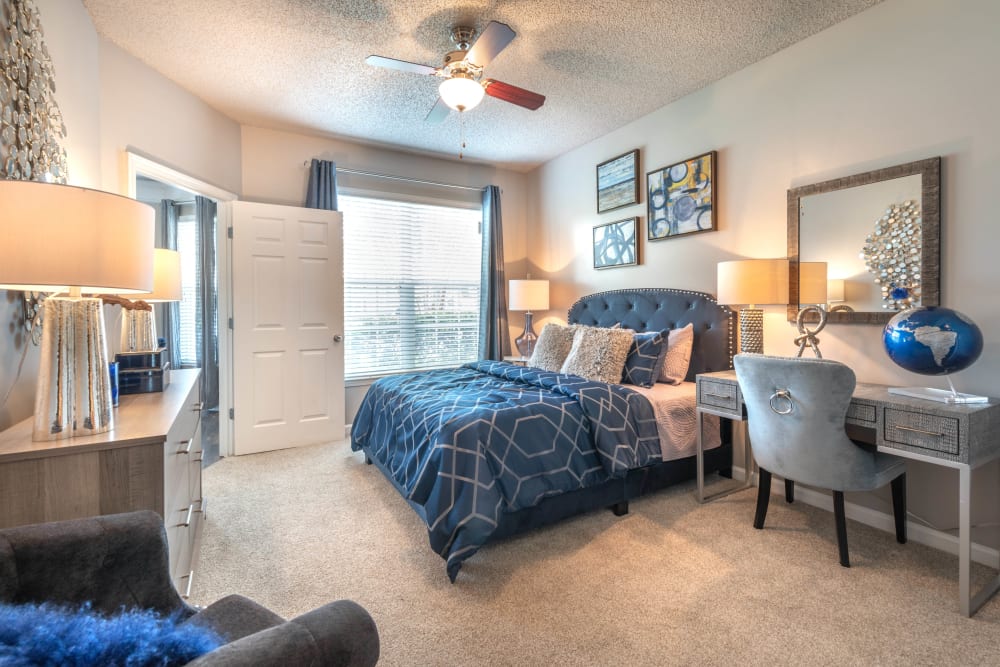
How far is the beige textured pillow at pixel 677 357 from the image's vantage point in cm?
324

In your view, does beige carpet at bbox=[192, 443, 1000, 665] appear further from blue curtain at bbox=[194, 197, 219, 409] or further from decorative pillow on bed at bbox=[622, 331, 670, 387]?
blue curtain at bbox=[194, 197, 219, 409]

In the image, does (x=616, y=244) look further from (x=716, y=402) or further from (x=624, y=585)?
(x=624, y=585)

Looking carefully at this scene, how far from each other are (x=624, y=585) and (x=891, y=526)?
1.61 metres

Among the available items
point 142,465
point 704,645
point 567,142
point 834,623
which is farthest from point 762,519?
point 567,142

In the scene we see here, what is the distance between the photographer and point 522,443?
2.29 meters

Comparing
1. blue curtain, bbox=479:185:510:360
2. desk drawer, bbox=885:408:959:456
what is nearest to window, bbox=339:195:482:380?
blue curtain, bbox=479:185:510:360

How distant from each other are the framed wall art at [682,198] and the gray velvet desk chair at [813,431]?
155 centimetres

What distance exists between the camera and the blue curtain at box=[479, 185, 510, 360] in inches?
198

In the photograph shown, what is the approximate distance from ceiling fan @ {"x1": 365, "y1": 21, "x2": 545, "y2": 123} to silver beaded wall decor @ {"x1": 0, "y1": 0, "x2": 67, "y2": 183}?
129cm

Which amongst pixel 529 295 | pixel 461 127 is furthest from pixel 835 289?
pixel 461 127

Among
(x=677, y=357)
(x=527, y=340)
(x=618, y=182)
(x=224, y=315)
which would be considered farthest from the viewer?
(x=527, y=340)

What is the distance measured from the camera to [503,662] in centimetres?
157

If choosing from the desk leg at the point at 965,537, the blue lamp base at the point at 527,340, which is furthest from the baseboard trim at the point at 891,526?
the blue lamp base at the point at 527,340

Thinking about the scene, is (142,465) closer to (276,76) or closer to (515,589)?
(515,589)
